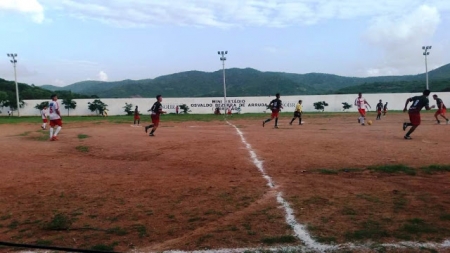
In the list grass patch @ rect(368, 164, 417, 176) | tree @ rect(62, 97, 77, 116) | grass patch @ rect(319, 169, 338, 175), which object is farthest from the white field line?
tree @ rect(62, 97, 77, 116)

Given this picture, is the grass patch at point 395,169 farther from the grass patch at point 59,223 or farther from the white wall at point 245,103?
the white wall at point 245,103

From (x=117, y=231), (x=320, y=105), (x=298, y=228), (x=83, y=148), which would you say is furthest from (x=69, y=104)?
(x=298, y=228)

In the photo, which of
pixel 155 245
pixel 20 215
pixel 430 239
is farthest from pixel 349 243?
pixel 20 215

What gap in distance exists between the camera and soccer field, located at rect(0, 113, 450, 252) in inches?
188

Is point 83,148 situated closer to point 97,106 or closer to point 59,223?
point 59,223

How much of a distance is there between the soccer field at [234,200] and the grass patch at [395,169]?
2 cm

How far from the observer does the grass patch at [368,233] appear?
4.70 m

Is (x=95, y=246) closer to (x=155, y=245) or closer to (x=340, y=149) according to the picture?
(x=155, y=245)

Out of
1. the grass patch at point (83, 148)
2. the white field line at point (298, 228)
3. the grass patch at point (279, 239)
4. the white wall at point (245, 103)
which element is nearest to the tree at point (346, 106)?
the white wall at point (245, 103)

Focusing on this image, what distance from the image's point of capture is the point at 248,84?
518ft

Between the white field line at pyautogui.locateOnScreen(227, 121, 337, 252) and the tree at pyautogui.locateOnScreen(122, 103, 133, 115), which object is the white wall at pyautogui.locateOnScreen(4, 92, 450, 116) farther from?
the white field line at pyautogui.locateOnScreen(227, 121, 337, 252)

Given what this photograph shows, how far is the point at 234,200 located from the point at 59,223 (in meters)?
2.51

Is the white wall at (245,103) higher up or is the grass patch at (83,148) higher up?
the white wall at (245,103)

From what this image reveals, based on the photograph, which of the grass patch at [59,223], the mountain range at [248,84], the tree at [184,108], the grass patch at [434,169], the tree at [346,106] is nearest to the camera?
the grass patch at [59,223]
